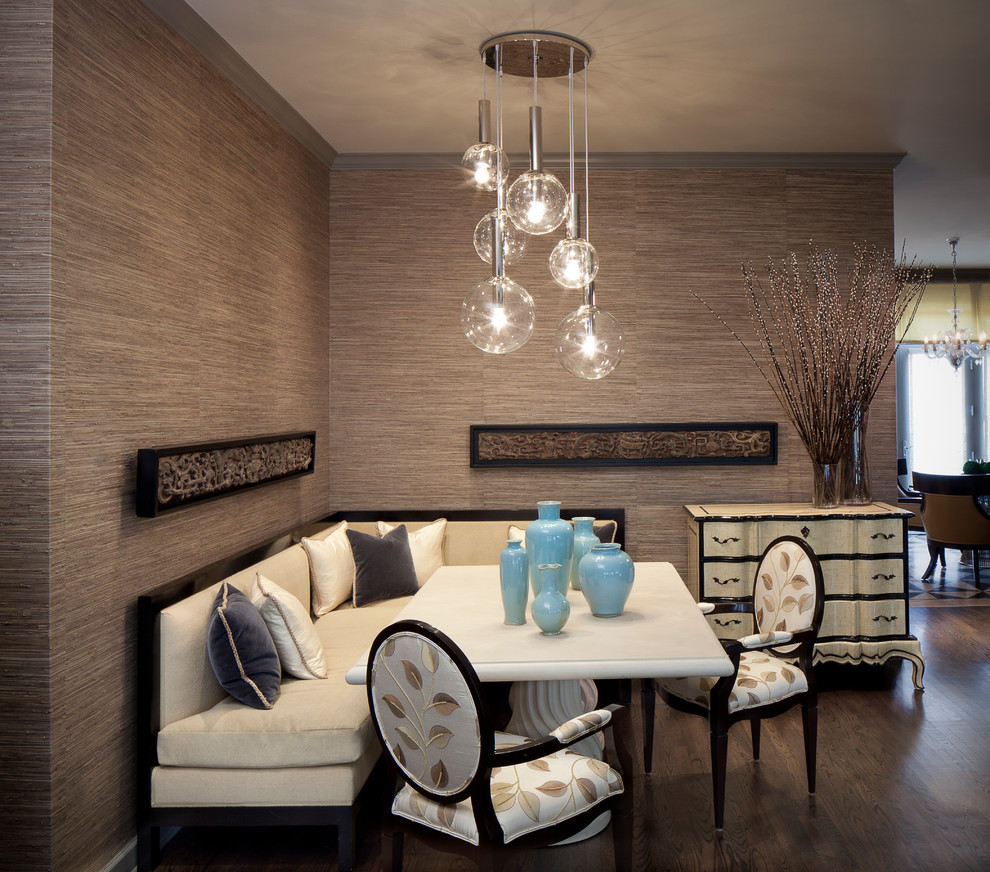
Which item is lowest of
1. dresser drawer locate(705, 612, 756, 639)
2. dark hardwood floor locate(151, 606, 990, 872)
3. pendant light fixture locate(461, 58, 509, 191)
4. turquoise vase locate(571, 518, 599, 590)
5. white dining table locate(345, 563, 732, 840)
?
dark hardwood floor locate(151, 606, 990, 872)

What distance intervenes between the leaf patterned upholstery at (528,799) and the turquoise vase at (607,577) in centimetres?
56

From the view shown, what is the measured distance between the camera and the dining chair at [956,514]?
625 cm

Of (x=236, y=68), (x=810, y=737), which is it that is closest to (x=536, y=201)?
(x=236, y=68)

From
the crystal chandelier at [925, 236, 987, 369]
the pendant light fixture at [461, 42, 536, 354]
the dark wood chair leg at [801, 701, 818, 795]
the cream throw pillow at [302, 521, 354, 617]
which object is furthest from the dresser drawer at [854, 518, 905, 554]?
the crystal chandelier at [925, 236, 987, 369]

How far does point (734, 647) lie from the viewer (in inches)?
105

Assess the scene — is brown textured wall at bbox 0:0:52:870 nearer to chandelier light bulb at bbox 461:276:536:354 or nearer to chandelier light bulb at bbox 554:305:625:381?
chandelier light bulb at bbox 461:276:536:354

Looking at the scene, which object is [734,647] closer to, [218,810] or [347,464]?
[218,810]

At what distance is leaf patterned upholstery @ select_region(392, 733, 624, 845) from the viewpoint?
196cm

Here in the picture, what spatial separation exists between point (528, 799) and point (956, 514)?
5.57m

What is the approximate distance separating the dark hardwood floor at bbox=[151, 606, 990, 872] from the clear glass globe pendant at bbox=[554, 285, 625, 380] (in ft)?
4.99

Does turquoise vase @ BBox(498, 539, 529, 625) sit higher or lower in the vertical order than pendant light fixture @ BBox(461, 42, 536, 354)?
lower

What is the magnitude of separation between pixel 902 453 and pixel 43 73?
31.0 ft

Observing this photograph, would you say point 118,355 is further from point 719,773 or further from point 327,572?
point 719,773

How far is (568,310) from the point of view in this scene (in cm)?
464
